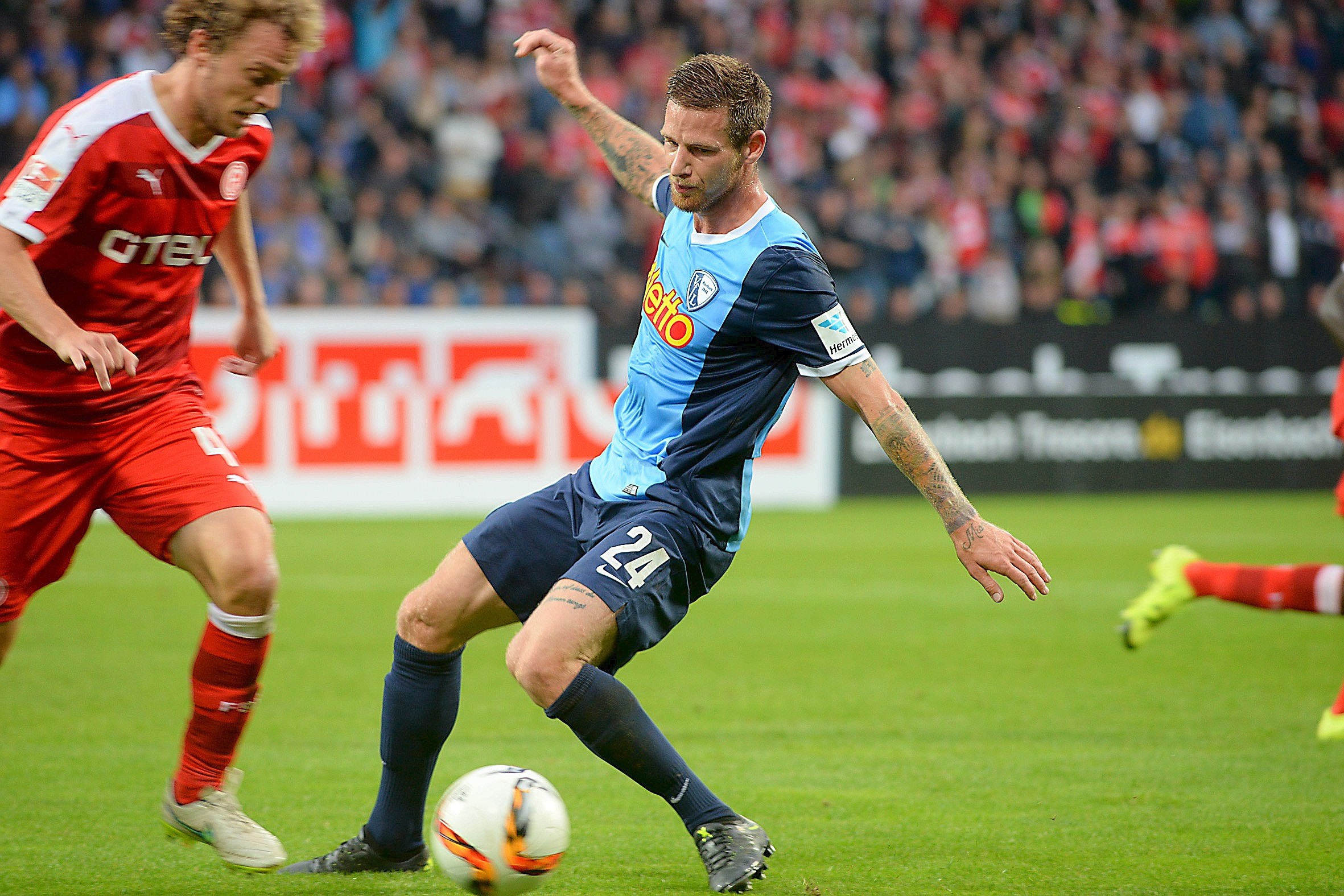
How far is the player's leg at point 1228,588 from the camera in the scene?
17.9 feet

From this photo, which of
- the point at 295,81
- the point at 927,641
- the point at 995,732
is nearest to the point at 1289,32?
the point at 295,81

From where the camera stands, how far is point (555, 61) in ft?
15.3

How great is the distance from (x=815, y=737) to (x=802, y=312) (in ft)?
8.11

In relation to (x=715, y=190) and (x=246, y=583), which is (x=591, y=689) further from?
(x=715, y=190)

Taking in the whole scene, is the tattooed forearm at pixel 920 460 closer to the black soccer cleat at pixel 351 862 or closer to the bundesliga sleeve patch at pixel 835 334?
the bundesliga sleeve patch at pixel 835 334

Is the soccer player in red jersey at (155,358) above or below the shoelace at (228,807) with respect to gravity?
above

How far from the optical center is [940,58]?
61.3 feet

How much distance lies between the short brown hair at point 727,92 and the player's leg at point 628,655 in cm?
102

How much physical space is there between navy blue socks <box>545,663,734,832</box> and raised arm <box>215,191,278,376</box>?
1.46m

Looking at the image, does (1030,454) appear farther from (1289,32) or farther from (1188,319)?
(1289,32)

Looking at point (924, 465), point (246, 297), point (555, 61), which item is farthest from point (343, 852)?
point (555, 61)

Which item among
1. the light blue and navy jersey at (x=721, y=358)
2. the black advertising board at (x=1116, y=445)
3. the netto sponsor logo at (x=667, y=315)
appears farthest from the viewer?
the black advertising board at (x=1116, y=445)

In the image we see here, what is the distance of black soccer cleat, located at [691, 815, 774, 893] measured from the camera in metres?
3.92

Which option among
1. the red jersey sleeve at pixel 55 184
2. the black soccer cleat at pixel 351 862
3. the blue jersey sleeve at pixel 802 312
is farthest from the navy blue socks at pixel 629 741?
the red jersey sleeve at pixel 55 184
